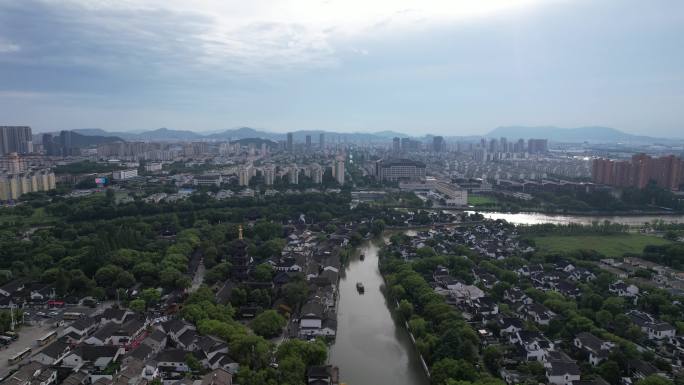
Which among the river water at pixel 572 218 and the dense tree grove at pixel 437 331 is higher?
the dense tree grove at pixel 437 331

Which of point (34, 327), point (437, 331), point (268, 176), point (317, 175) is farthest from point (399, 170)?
point (34, 327)

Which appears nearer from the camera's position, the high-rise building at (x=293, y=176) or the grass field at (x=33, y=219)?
the grass field at (x=33, y=219)

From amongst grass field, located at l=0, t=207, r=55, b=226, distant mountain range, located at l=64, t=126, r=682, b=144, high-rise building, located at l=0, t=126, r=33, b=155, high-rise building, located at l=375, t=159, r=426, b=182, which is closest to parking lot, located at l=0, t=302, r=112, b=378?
grass field, located at l=0, t=207, r=55, b=226

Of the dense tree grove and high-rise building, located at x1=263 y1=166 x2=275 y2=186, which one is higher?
high-rise building, located at x1=263 y1=166 x2=275 y2=186

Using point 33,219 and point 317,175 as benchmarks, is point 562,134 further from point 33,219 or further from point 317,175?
point 33,219

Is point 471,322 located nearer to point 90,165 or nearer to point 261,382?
point 261,382

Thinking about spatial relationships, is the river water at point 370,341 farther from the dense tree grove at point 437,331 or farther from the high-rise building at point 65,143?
the high-rise building at point 65,143

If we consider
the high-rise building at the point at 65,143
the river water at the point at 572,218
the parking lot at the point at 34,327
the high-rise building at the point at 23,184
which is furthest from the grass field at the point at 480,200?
the high-rise building at the point at 65,143

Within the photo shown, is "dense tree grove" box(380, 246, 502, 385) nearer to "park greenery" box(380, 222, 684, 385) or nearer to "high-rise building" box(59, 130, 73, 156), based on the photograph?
"park greenery" box(380, 222, 684, 385)
